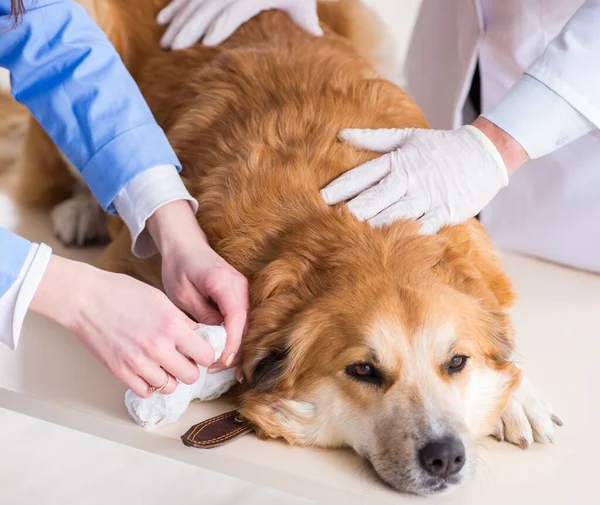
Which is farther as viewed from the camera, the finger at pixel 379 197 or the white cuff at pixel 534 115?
the white cuff at pixel 534 115

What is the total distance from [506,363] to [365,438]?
340 mm

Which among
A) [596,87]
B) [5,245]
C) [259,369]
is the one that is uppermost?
[596,87]

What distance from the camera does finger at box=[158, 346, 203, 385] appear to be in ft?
4.31

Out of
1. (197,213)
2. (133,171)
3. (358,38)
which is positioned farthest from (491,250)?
(358,38)

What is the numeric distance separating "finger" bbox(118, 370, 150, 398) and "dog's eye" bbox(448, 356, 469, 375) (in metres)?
0.55

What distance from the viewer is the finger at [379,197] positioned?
61.5 inches

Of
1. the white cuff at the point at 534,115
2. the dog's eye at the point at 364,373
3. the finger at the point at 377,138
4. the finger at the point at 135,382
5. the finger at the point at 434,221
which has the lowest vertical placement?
the finger at the point at 135,382

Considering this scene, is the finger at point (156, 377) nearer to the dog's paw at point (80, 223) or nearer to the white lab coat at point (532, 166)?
the dog's paw at point (80, 223)

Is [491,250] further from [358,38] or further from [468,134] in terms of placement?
[358,38]

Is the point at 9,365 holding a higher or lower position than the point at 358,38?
lower

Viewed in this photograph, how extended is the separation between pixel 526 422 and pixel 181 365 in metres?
0.67

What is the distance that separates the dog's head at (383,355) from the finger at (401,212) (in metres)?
0.04

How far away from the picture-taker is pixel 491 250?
1731mm

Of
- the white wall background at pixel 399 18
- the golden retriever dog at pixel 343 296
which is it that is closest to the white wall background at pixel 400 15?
the white wall background at pixel 399 18
